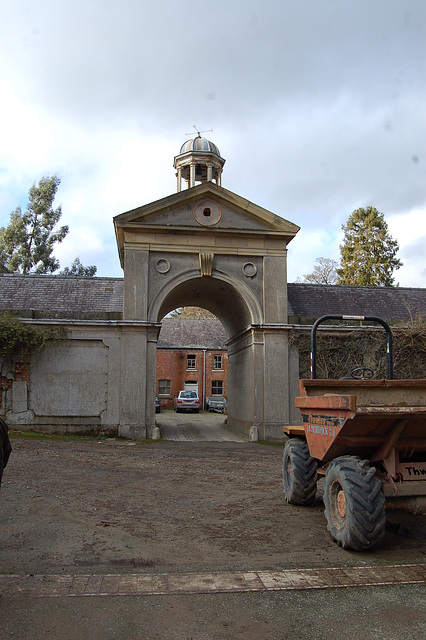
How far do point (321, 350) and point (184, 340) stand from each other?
23.8 meters

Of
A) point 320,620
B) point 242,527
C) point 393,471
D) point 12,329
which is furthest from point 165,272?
point 320,620

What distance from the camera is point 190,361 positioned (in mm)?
40906

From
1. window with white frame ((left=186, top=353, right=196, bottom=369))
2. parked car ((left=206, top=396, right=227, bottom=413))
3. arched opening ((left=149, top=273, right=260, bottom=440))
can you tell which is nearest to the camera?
arched opening ((left=149, top=273, right=260, bottom=440))

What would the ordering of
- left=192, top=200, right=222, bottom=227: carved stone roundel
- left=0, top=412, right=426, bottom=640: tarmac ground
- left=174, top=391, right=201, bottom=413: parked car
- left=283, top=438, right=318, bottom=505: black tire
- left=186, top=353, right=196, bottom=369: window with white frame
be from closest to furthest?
1. left=0, top=412, right=426, bottom=640: tarmac ground
2. left=283, top=438, right=318, bottom=505: black tire
3. left=192, top=200, right=222, bottom=227: carved stone roundel
4. left=174, top=391, right=201, bottom=413: parked car
5. left=186, top=353, right=196, bottom=369: window with white frame

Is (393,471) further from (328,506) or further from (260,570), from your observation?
(260,570)

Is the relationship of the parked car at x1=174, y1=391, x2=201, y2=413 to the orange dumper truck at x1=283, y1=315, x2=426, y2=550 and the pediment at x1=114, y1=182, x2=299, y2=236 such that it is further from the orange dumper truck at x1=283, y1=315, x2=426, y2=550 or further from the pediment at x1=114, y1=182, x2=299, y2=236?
the orange dumper truck at x1=283, y1=315, x2=426, y2=550

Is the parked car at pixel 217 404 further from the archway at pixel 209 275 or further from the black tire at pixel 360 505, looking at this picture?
the black tire at pixel 360 505

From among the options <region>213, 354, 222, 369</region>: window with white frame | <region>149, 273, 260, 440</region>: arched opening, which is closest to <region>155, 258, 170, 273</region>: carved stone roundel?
<region>149, 273, 260, 440</region>: arched opening

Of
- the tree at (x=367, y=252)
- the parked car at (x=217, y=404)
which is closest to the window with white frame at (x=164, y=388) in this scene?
the parked car at (x=217, y=404)

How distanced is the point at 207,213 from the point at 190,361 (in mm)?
23949

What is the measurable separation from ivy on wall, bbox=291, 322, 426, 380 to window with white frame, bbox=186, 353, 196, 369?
23.2 metres

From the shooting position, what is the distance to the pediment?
1744cm

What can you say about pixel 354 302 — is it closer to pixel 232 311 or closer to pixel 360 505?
pixel 232 311

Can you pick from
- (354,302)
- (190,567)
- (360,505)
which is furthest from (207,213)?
(190,567)
